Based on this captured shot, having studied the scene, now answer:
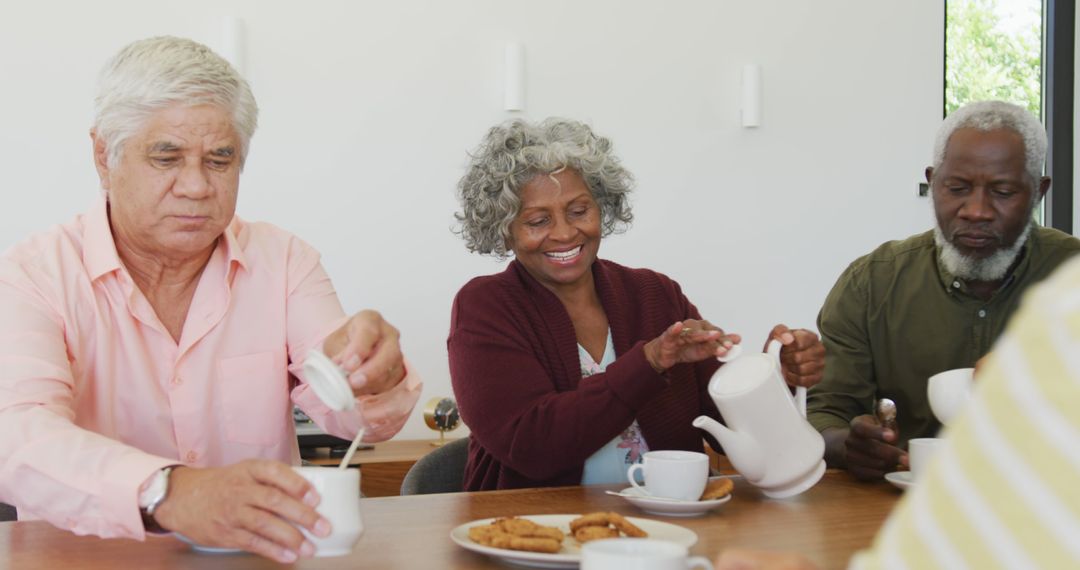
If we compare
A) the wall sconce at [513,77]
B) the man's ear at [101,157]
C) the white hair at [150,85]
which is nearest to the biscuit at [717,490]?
the white hair at [150,85]

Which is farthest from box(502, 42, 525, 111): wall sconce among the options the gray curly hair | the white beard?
the white beard

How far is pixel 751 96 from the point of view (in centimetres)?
425

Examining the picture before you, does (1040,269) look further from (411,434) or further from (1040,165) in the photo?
(411,434)

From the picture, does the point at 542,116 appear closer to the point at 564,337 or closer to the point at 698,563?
the point at 564,337

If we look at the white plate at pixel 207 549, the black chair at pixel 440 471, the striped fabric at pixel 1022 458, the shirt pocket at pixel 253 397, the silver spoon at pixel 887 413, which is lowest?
the black chair at pixel 440 471

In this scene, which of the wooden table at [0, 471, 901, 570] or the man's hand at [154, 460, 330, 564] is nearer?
the man's hand at [154, 460, 330, 564]

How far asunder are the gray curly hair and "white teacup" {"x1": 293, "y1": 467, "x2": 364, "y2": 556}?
1.23 metres

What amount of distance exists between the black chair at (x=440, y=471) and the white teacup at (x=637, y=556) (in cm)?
108

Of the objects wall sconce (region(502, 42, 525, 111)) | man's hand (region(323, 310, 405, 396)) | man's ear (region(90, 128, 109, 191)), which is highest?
wall sconce (region(502, 42, 525, 111))

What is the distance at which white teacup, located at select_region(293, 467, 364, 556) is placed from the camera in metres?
1.16

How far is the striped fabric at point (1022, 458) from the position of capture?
48 centimetres

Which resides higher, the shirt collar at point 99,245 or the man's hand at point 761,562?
the shirt collar at point 99,245

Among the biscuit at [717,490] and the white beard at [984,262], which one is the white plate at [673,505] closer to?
the biscuit at [717,490]

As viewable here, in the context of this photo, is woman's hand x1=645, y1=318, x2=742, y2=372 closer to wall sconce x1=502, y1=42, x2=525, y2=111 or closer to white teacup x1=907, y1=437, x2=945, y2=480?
white teacup x1=907, y1=437, x2=945, y2=480
